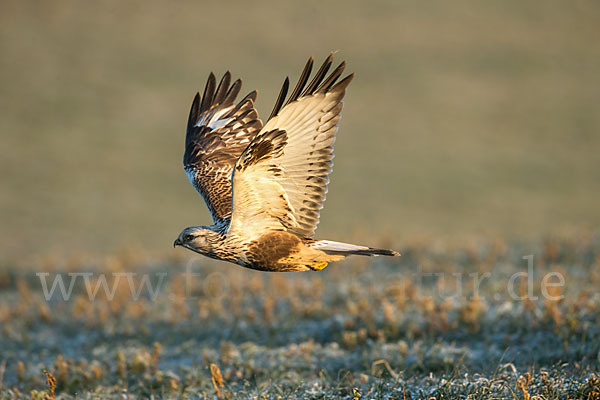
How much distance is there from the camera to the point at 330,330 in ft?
23.8

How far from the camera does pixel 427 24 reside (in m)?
29.9

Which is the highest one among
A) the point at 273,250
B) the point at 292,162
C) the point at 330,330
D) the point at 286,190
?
the point at 292,162

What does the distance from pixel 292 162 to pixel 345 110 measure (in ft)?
61.6

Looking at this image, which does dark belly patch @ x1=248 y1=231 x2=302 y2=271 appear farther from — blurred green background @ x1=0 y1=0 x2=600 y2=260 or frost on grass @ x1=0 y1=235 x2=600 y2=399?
blurred green background @ x1=0 y1=0 x2=600 y2=260

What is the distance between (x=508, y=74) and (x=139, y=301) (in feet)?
69.4

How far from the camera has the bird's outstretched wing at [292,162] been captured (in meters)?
5.23

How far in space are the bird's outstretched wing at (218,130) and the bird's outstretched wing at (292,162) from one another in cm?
124

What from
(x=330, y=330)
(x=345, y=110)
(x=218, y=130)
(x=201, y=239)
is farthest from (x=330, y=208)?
(x=201, y=239)

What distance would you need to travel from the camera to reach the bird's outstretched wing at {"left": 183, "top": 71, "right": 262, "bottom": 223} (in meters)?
6.77

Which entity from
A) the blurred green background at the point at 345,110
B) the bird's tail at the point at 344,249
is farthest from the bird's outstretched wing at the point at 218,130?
the blurred green background at the point at 345,110

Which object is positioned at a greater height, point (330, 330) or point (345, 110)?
point (345, 110)

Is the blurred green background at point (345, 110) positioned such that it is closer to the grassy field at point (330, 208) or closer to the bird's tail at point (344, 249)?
the grassy field at point (330, 208)

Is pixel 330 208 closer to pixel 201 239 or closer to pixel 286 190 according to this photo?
pixel 286 190

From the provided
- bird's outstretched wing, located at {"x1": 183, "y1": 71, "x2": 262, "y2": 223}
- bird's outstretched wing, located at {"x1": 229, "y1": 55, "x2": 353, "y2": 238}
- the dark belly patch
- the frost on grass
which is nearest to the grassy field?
the frost on grass
